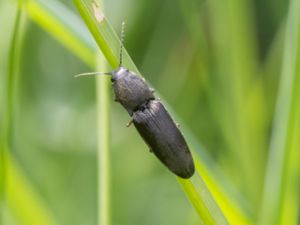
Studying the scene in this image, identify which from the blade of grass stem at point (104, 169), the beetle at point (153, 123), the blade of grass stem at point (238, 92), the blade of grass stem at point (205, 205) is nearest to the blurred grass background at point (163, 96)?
the blade of grass stem at point (238, 92)

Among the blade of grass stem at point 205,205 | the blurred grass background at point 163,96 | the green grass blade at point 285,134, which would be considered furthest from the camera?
the blurred grass background at point 163,96

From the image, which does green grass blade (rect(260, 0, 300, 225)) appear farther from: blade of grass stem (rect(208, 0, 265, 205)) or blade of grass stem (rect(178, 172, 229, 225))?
blade of grass stem (rect(208, 0, 265, 205))

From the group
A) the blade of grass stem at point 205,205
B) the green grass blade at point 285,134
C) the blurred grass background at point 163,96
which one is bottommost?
the blurred grass background at point 163,96

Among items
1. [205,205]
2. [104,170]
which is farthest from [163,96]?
[205,205]

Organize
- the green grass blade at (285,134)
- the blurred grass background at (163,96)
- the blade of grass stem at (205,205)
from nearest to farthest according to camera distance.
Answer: the blade of grass stem at (205,205)
the green grass blade at (285,134)
the blurred grass background at (163,96)

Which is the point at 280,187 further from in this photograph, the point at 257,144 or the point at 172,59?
the point at 172,59

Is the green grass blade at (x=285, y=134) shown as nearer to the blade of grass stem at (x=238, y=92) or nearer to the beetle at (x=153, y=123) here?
the beetle at (x=153, y=123)

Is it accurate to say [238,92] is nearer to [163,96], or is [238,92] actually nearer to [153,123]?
[163,96]

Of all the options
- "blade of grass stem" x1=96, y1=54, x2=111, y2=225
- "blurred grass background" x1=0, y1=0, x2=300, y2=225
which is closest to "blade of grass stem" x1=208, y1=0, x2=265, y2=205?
"blurred grass background" x1=0, y1=0, x2=300, y2=225
